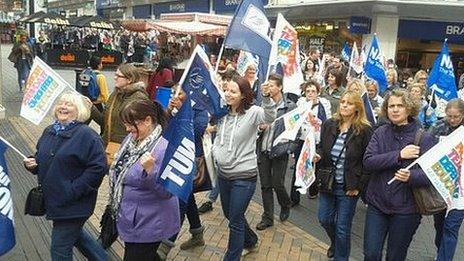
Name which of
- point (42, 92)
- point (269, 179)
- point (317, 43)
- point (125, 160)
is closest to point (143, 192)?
point (125, 160)

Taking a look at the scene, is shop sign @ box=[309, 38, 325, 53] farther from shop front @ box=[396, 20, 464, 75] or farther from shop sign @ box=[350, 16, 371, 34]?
shop front @ box=[396, 20, 464, 75]

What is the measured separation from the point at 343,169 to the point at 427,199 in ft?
3.11

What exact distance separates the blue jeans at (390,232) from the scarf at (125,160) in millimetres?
1883

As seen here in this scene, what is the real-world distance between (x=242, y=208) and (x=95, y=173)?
1375 mm

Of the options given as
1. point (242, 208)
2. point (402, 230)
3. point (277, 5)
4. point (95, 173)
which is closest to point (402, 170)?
point (402, 230)

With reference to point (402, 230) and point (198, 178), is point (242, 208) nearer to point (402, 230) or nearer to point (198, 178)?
point (198, 178)

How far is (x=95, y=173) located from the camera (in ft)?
12.8

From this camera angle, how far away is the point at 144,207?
3.48 metres

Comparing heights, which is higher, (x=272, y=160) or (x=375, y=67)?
(x=375, y=67)

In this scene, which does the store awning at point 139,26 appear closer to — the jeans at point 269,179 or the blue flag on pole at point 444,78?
the blue flag on pole at point 444,78

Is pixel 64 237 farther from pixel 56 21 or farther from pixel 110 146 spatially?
pixel 56 21

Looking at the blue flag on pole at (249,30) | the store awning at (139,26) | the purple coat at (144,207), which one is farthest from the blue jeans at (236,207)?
the store awning at (139,26)

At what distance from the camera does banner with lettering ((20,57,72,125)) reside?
4547 millimetres

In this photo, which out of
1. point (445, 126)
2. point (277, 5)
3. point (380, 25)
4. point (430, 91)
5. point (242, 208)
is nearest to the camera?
point (242, 208)
